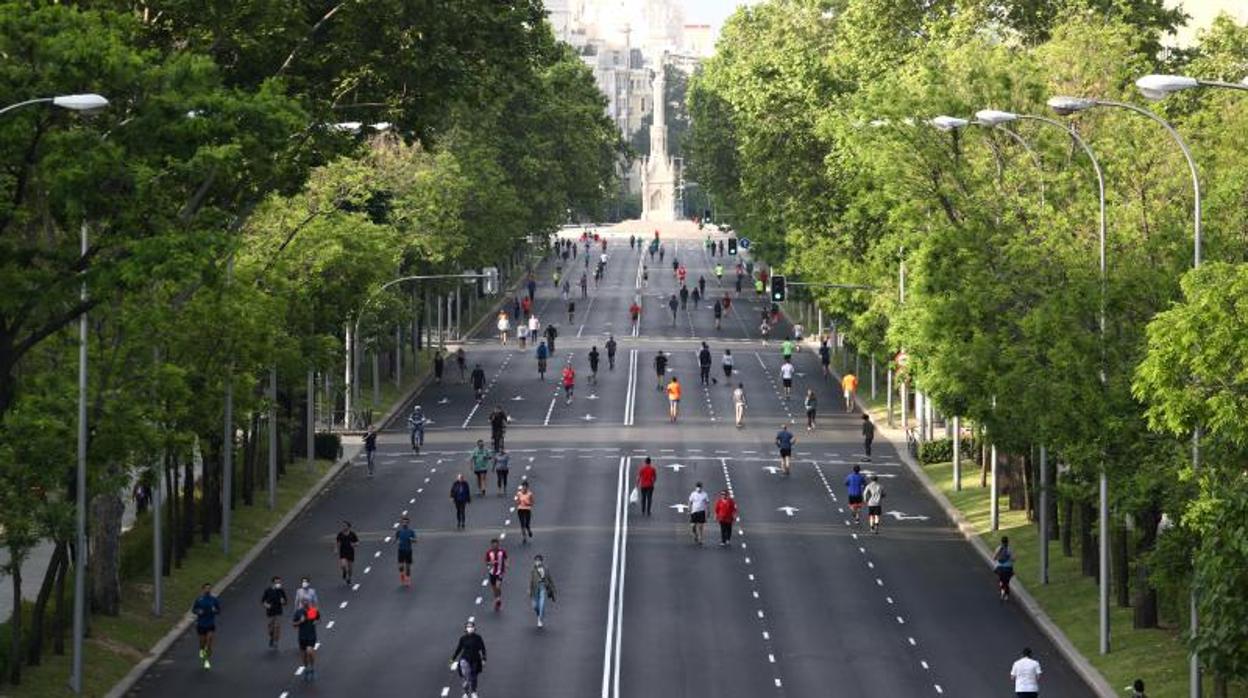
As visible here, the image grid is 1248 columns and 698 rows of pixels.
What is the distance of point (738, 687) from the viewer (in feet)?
137

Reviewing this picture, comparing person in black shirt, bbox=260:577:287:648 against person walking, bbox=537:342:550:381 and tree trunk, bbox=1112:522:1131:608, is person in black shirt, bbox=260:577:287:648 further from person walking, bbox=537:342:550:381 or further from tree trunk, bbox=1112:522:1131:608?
person walking, bbox=537:342:550:381

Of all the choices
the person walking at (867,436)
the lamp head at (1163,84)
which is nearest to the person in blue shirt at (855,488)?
the person walking at (867,436)

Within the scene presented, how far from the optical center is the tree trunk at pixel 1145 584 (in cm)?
4553

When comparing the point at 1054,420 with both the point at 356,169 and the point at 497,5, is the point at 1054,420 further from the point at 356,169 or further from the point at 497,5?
the point at 356,169

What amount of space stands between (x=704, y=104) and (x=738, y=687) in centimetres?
12057

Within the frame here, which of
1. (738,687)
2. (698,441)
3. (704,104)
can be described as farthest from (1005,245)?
(704,104)

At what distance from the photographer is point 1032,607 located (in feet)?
165

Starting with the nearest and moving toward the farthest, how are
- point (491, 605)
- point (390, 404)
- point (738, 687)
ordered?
point (738, 687) < point (491, 605) < point (390, 404)

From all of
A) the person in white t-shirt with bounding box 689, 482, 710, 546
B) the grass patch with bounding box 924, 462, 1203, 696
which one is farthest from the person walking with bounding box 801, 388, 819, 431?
the person in white t-shirt with bounding box 689, 482, 710, 546

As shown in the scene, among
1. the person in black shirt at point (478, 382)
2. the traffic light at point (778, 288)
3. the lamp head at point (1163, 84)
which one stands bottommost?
the person in black shirt at point (478, 382)

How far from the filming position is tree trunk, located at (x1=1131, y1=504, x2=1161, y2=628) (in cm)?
4553

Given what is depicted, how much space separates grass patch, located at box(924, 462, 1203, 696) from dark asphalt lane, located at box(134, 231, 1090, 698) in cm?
74

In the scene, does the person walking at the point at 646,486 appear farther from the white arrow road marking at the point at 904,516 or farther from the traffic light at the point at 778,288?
the traffic light at the point at 778,288

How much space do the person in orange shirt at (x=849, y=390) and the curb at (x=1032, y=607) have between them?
11.5 metres
